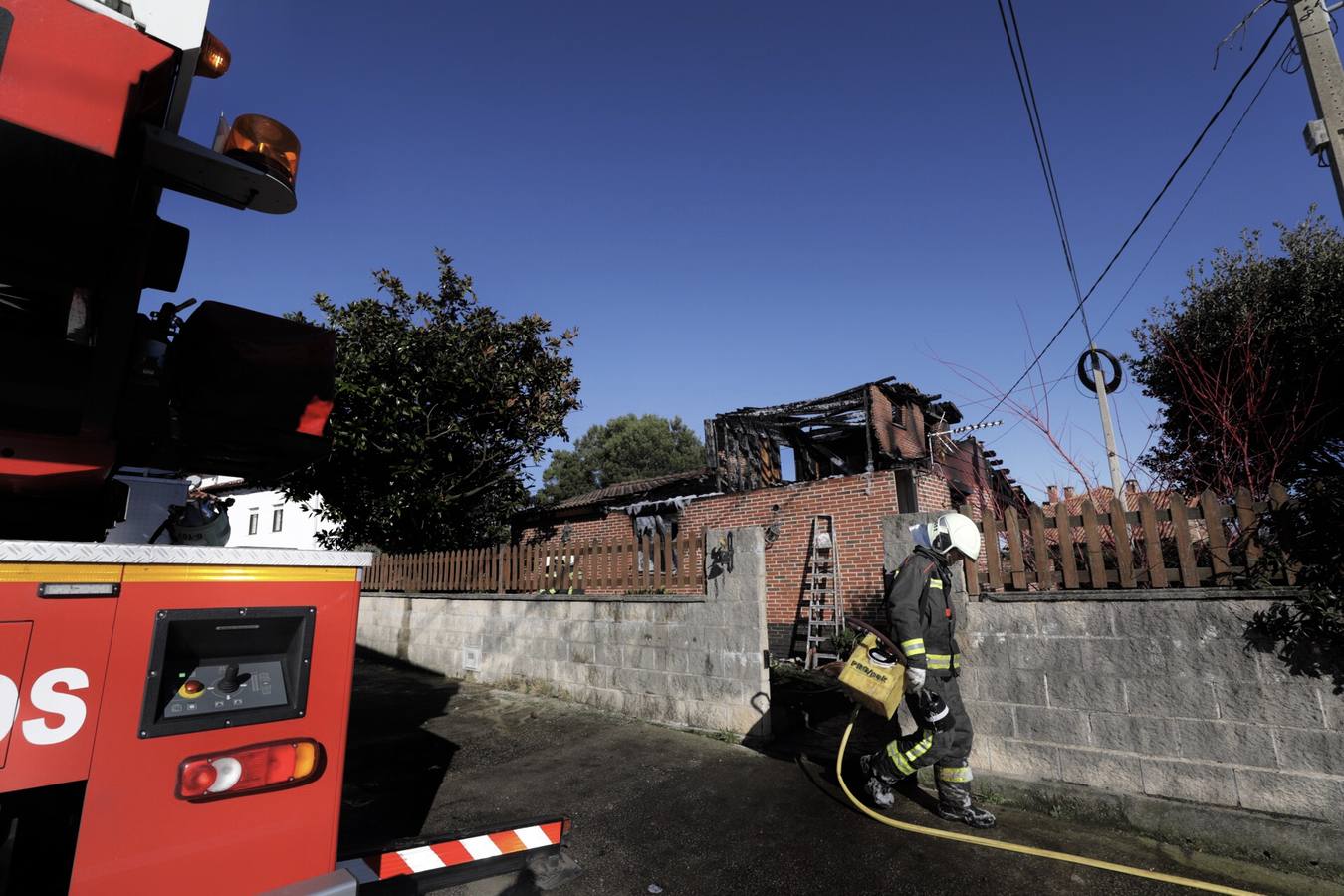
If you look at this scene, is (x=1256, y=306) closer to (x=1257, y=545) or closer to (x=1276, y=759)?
(x=1257, y=545)

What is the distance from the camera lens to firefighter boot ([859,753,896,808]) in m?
4.20

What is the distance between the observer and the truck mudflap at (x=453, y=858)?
2.05m

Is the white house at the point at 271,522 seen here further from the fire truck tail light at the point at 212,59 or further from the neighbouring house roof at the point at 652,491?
the fire truck tail light at the point at 212,59

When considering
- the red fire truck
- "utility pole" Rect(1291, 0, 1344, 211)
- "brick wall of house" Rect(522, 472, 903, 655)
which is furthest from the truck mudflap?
"brick wall of house" Rect(522, 472, 903, 655)

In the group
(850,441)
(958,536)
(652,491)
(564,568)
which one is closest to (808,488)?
(850,441)

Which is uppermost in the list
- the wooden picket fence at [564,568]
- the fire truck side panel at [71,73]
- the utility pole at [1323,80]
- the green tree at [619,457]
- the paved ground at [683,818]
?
the green tree at [619,457]

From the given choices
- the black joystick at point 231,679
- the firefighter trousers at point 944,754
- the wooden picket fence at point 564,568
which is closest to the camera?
the black joystick at point 231,679

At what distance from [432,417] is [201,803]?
11.8 meters

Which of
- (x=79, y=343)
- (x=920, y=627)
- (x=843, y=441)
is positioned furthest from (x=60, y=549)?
(x=843, y=441)

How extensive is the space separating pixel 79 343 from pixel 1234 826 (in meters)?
5.64

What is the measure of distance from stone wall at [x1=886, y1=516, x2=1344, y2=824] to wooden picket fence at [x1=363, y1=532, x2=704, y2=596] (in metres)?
2.89

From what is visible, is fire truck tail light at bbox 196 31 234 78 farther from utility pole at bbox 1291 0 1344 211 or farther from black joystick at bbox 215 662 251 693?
utility pole at bbox 1291 0 1344 211

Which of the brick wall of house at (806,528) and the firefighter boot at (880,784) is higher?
the brick wall of house at (806,528)

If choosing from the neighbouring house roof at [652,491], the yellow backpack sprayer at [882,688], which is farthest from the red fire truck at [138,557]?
the neighbouring house roof at [652,491]
